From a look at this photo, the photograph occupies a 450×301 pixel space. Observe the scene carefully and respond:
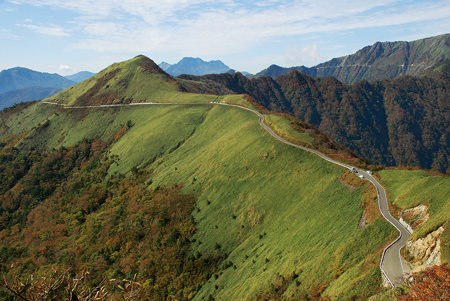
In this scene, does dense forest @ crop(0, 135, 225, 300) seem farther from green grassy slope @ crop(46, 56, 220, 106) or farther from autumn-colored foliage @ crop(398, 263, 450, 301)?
green grassy slope @ crop(46, 56, 220, 106)

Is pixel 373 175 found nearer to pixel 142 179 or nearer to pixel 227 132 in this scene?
Answer: pixel 227 132

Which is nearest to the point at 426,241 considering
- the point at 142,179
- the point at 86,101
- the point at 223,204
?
the point at 223,204

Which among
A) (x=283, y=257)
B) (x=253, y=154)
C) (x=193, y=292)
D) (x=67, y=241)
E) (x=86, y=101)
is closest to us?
(x=283, y=257)

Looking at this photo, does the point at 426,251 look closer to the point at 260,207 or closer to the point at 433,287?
the point at 433,287

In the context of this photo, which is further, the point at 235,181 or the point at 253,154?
the point at 253,154

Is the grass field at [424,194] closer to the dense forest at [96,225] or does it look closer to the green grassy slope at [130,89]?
the dense forest at [96,225]

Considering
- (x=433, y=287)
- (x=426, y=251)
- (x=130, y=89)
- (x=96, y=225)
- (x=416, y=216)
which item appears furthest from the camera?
(x=130, y=89)

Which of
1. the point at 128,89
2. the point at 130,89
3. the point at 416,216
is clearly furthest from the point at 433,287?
the point at 128,89
